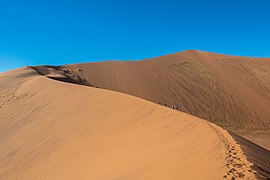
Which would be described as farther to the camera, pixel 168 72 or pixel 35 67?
pixel 168 72

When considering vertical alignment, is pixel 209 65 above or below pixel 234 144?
above

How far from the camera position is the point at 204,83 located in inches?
1224

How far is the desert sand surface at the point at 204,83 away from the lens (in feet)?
79.7

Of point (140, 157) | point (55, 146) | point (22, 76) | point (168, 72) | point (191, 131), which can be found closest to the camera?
point (140, 157)

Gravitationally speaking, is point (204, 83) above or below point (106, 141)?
above

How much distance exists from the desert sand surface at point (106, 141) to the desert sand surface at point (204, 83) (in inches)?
444

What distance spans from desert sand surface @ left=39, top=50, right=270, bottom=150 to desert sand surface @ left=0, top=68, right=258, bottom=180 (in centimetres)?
1128

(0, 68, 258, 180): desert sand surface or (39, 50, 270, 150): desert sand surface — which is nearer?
(0, 68, 258, 180): desert sand surface

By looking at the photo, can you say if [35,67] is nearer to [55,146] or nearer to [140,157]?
[55,146]

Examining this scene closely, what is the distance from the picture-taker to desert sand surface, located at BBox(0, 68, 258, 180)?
635cm

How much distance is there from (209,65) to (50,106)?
26.0m

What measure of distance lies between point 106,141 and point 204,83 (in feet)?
73.8

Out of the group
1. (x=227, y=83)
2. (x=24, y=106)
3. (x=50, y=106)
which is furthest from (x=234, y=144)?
(x=227, y=83)

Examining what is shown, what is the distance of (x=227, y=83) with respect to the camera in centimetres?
3127
